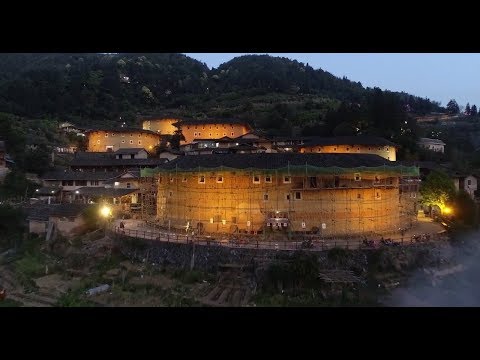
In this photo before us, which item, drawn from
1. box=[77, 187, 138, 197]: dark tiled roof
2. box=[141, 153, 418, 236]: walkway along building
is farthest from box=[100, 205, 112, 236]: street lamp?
box=[141, 153, 418, 236]: walkway along building

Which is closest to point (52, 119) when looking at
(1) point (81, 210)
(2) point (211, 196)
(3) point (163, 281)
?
(1) point (81, 210)

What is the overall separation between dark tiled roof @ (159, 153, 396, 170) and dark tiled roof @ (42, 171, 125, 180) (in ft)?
32.6

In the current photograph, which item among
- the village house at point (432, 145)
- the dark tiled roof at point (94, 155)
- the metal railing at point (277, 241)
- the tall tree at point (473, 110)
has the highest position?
the tall tree at point (473, 110)

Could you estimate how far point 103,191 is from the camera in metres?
32.8

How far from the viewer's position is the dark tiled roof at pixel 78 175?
3572cm

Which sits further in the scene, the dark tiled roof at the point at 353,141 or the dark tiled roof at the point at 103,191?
the dark tiled roof at the point at 353,141

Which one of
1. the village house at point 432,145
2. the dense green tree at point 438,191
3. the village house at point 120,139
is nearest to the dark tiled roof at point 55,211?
the village house at point 120,139

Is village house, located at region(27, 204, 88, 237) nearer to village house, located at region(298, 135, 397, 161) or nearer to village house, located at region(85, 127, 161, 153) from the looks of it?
A: village house, located at region(85, 127, 161, 153)

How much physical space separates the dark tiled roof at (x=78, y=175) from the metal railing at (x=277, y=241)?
1219 centimetres

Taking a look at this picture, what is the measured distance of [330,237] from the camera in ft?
78.2

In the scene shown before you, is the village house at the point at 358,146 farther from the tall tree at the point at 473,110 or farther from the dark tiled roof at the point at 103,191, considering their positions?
the tall tree at the point at 473,110

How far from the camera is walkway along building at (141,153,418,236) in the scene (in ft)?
80.3

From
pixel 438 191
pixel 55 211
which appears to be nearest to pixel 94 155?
pixel 55 211
